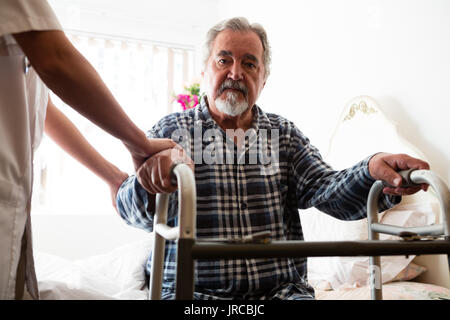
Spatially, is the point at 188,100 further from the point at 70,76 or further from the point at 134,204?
the point at 70,76

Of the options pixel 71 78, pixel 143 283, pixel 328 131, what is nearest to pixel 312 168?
pixel 143 283

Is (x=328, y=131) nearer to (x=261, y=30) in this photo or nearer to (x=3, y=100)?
(x=261, y=30)

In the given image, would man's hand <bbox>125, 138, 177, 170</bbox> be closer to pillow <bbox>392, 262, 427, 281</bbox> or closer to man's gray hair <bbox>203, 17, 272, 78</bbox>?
man's gray hair <bbox>203, 17, 272, 78</bbox>

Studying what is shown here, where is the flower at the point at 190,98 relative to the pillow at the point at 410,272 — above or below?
above

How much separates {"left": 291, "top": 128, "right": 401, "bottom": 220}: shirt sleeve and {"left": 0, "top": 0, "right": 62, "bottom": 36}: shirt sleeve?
864 millimetres

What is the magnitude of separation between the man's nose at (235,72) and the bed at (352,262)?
783mm

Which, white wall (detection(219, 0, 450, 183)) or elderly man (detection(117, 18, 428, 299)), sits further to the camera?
white wall (detection(219, 0, 450, 183))

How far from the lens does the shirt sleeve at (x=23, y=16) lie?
60 centimetres

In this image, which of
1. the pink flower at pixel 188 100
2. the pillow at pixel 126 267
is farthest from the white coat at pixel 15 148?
the pink flower at pixel 188 100

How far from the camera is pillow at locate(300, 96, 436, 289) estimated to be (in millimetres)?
1514

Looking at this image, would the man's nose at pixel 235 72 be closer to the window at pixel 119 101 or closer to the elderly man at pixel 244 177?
the elderly man at pixel 244 177

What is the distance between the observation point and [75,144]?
1.06m

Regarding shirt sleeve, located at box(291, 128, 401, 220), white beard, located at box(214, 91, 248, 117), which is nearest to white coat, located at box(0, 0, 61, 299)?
white beard, located at box(214, 91, 248, 117)

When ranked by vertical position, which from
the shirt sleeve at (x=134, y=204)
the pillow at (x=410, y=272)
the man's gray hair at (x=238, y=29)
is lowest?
the pillow at (x=410, y=272)
